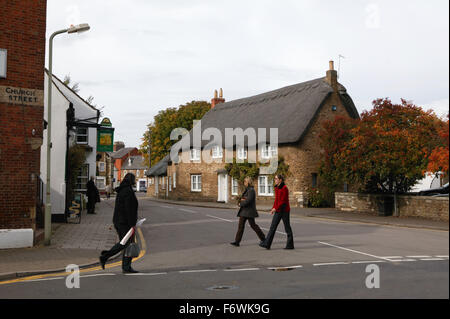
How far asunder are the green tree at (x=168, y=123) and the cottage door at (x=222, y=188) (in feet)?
77.1

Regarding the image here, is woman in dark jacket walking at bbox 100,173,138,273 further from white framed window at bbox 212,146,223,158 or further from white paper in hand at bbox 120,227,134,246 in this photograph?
white framed window at bbox 212,146,223,158

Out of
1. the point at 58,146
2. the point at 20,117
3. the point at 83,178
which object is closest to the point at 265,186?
the point at 83,178

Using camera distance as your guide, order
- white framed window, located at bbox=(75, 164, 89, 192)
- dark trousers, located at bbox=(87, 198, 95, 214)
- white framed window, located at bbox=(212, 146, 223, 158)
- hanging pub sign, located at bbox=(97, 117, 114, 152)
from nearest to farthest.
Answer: hanging pub sign, located at bbox=(97, 117, 114, 152), dark trousers, located at bbox=(87, 198, 95, 214), white framed window, located at bbox=(75, 164, 89, 192), white framed window, located at bbox=(212, 146, 223, 158)

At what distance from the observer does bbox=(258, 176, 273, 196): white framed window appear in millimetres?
33859

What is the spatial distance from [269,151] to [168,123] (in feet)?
102

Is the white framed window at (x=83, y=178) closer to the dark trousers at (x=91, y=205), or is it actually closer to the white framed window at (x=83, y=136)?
the white framed window at (x=83, y=136)

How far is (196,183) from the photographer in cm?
4256

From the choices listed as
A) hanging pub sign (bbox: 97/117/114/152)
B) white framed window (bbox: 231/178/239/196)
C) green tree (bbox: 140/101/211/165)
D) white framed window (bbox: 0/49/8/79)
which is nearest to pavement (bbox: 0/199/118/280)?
white framed window (bbox: 0/49/8/79)

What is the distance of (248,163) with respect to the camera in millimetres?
35469

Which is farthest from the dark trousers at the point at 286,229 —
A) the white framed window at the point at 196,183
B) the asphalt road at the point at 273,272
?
the white framed window at the point at 196,183

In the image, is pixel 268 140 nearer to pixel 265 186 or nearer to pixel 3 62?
pixel 265 186

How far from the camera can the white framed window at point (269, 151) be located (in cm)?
3353
